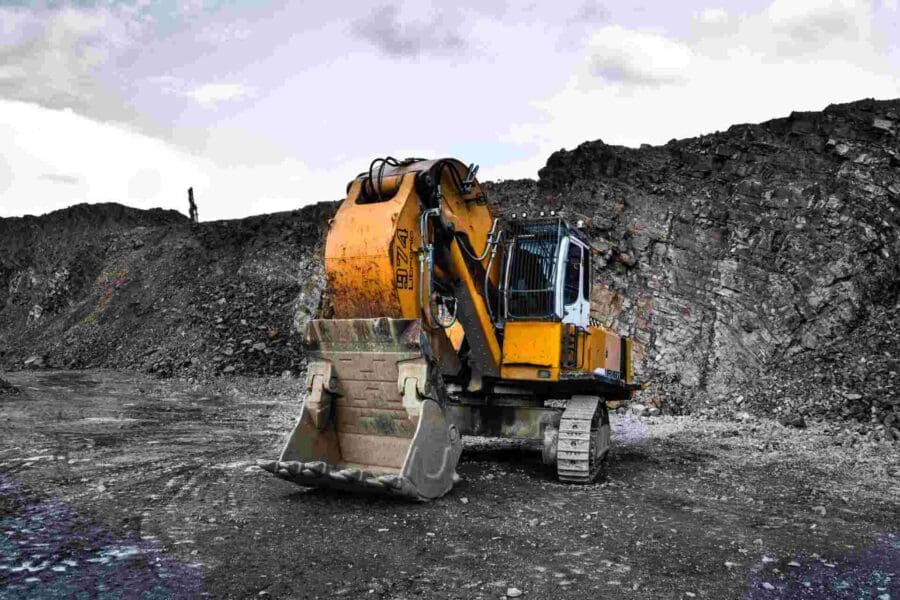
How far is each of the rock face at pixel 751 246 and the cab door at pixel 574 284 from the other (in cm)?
835

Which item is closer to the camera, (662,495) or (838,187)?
(662,495)

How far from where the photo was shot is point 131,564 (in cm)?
446

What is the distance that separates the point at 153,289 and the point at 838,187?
22837 millimetres

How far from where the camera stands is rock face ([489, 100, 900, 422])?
53.0ft

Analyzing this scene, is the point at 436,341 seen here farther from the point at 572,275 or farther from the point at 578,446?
the point at 572,275

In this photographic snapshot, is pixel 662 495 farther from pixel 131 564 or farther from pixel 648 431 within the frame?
pixel 648 431

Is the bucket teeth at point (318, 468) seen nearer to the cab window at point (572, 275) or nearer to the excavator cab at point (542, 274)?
the excavator cab at point (542, 274)

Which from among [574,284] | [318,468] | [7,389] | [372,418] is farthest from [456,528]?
[7,389]

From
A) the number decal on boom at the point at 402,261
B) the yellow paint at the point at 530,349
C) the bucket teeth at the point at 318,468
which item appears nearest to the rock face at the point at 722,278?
the yellow paint at the point at 530,349

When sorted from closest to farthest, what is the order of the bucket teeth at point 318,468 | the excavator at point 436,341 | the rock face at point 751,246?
the bucket teeth at point 318,468, the excavator at point 436,341, the rock face at point 751,246

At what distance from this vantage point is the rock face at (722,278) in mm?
15531

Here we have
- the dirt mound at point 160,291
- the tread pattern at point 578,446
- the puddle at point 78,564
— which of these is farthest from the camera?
→ the dirt mound at point 160,291

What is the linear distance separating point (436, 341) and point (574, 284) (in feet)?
7.14

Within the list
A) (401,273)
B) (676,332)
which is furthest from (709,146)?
(401,273)
